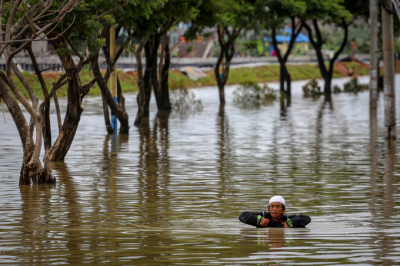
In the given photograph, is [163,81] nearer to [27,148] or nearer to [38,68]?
[38,68]

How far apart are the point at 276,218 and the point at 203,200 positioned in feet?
8.49

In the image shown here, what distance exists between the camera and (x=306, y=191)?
1359cm

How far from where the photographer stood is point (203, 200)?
41.4ft

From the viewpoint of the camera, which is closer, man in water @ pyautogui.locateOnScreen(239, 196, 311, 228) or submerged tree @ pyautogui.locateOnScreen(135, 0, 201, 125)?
man in water @ pyautogui.locateOnScreen(239, 196, 311, 228)

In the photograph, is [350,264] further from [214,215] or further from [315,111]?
[315,111]

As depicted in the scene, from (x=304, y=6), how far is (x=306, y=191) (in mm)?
25743

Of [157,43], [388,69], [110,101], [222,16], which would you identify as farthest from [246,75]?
[388,69]

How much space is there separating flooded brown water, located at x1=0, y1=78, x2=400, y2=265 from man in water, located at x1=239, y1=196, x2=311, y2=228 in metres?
Answer: 0.10

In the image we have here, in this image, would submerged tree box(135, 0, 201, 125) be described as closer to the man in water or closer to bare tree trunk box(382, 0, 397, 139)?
bare tree trunk box(382, 0, 397, 139)

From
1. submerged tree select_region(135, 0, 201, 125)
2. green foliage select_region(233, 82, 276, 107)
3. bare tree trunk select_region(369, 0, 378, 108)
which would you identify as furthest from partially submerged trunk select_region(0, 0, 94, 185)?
green foliage select_region(233, 82, 276, 107)

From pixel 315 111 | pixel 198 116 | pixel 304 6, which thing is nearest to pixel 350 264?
pixel 198 116

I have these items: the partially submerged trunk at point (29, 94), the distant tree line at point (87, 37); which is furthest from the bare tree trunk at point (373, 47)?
the partially submerged trunk at point (29, 94)

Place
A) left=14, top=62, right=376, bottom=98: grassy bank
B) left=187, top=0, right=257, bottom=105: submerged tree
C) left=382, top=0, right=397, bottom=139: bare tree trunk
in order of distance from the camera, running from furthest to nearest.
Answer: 1. left=14, top=62, right=376, bottom=98: grassy bank
2. left=187, top=0, right=257, bottom=105: submerged tree
3. left=382, top=0, right=397, bottom=139: bare tree trunk

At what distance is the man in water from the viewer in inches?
396
